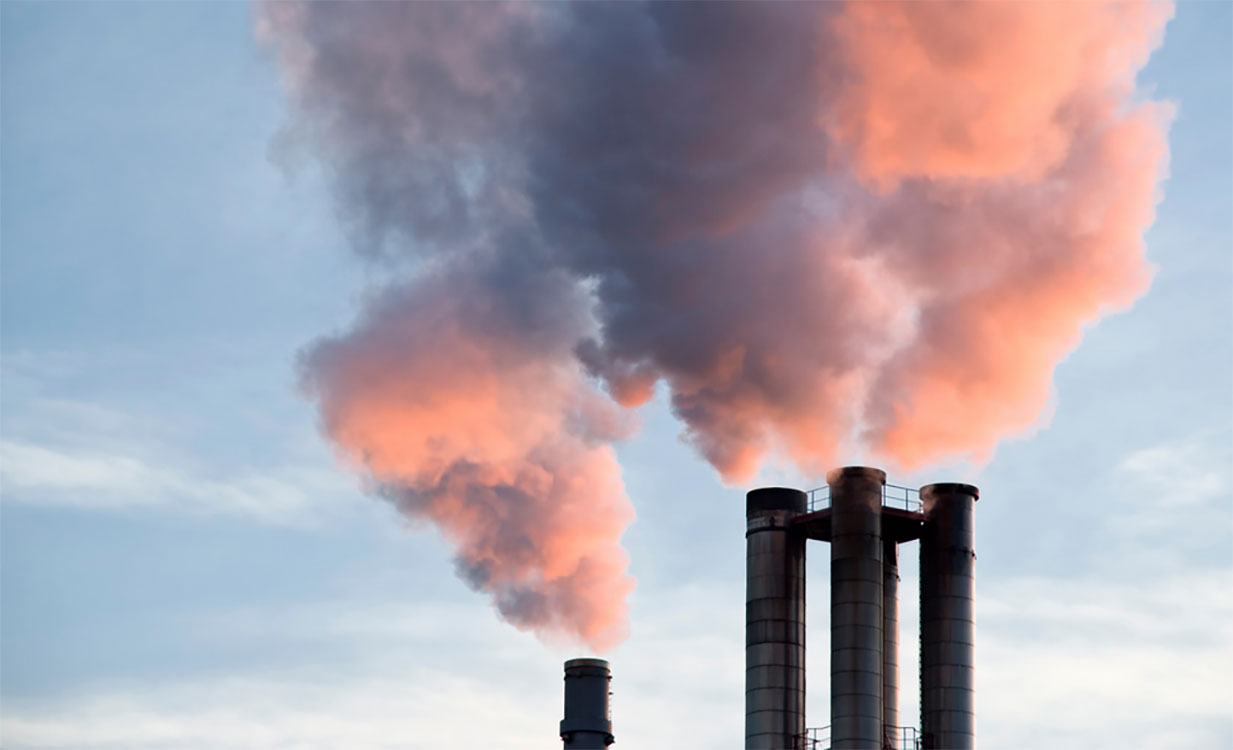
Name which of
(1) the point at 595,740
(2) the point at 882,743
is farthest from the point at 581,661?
(2) the point at 882,743

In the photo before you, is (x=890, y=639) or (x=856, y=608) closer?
(x=856, y=608)

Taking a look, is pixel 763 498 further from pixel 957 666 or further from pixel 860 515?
pixel 957 666

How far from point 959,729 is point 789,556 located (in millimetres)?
9738

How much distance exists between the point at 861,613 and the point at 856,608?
277 millimetres

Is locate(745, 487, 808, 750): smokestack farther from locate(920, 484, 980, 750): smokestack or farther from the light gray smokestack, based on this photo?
locate(920, 484, 980, 750): smokestack

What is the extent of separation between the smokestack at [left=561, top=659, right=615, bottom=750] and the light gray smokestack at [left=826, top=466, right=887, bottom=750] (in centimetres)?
956

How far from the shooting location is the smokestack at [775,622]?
71.4m

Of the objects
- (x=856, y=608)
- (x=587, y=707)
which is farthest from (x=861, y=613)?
(x=587, y=707)

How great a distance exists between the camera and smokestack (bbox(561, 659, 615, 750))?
7206cm

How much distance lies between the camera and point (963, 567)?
236 ft

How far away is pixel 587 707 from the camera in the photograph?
72438mm

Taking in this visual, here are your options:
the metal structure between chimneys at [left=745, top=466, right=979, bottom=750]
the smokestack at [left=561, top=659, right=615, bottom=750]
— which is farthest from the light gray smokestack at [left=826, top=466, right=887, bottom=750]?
the smokestack at [left=561, top=659, right=615, bottom=750]

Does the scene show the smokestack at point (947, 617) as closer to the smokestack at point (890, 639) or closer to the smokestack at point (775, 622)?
the smokestack at point (890, 639)

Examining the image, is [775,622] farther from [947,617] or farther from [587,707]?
[587,707]
